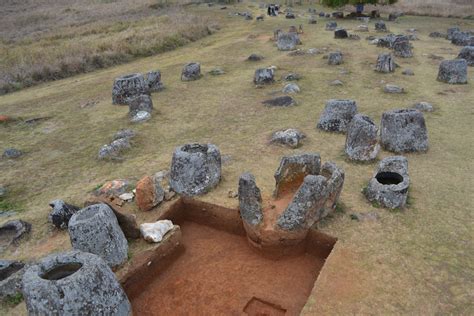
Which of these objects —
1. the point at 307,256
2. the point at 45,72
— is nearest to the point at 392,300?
the point at 307,256

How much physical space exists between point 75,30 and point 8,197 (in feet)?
76.0

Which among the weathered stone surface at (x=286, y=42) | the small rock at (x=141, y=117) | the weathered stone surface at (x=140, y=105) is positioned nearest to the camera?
the small rock at (x=141, y=117)

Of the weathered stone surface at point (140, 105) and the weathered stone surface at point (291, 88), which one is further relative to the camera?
the weathered stone surface at point (291, 88)

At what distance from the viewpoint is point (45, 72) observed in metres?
18.8

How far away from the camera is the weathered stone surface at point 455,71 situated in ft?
44.3

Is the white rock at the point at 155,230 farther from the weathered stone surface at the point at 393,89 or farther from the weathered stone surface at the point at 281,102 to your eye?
the weathered stone surface at the point at 393,89

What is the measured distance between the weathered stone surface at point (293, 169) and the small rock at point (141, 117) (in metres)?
6.02

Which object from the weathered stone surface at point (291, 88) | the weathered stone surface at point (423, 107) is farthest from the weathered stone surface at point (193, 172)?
the weathered stone surface at point (423, 107)

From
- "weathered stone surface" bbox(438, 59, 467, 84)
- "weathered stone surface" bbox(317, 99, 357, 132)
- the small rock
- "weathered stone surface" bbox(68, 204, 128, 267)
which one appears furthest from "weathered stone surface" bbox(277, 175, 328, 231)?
"weathered stone surface" bbox(438, 59, 467, 84)

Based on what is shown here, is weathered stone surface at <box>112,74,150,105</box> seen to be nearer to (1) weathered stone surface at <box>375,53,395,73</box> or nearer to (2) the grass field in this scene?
(2) the grass field

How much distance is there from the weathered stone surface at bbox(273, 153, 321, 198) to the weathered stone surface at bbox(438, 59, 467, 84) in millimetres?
9285

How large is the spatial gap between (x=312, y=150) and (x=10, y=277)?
20.6ft

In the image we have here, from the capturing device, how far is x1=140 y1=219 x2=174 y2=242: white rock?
20.0ft

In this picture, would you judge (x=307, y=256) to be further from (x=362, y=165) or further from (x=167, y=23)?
(x=167, y=23)
